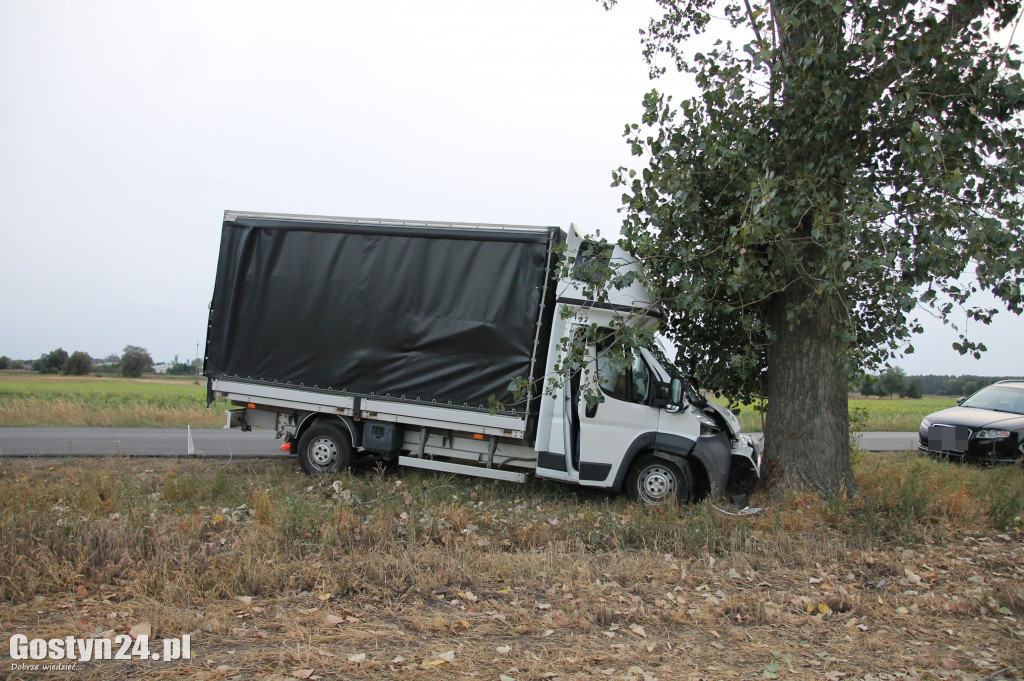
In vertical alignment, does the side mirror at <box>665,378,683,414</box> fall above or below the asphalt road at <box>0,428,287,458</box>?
above

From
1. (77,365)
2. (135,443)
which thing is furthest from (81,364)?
(135,443)

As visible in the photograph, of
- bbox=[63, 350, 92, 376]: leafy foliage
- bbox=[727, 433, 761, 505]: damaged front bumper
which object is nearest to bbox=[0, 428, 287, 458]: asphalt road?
bbox=[727, 433, 761, 505]: damaged front bumper

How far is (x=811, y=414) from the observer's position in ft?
25.9

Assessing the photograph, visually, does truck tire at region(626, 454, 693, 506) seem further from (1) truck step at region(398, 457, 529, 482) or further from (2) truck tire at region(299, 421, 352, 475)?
(2) truck tire at region(299, 421, 352, 475)

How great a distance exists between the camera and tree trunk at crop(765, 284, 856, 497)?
308 inches

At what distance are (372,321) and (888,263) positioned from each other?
5.89 meters

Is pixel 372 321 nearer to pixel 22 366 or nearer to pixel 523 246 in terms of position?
pixel 523 246

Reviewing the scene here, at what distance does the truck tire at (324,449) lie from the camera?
9.00 metres

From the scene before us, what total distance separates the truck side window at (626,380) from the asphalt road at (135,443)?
19.4 feet

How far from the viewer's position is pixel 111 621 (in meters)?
4.59

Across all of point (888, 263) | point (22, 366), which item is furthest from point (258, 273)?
point (22, 366)

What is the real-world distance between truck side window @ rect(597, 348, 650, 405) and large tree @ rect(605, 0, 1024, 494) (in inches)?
35.3

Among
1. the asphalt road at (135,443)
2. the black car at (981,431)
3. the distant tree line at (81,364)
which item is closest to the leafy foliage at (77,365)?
the distant tree line at (81,364)

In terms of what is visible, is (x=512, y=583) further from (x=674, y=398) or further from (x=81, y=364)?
(x=81, y=364)
